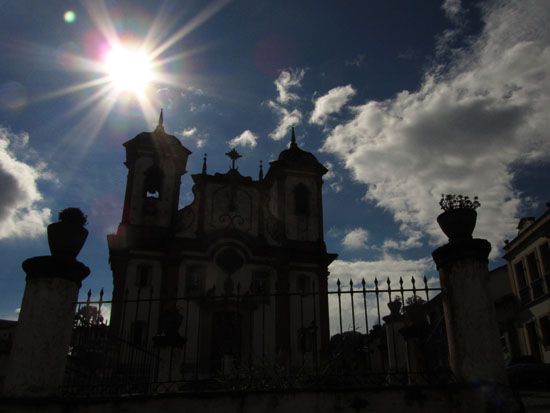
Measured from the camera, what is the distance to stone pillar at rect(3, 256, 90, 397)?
6.11 m

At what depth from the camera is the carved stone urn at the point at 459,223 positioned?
22.4 feet

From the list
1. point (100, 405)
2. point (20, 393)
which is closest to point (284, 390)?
point (100, 405)

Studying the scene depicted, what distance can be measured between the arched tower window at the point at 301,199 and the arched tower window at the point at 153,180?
24.2 ft

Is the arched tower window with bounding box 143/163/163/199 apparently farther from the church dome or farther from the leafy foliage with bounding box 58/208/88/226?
the leafy foliage with bounding box 58/208/88/226

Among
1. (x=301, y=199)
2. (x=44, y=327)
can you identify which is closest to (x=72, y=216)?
(x=44, y=327)

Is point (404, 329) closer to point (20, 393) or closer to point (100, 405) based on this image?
point (100, 405)

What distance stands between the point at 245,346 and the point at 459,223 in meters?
18.0

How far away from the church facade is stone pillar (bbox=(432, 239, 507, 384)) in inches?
598

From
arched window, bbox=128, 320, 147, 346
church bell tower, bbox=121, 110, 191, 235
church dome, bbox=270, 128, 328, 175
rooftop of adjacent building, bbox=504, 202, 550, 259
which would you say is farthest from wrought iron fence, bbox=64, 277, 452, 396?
rooftop of adjacent building, bbox=504, 202, 550, 259

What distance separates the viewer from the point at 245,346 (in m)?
23.4

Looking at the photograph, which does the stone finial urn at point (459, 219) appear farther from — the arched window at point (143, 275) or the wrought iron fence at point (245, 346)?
the arched window at point (143, 275)

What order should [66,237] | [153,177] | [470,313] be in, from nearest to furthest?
[470,313], [66,237], [153,177]

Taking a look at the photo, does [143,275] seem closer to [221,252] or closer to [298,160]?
[221,252]

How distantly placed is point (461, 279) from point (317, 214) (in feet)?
71.5
